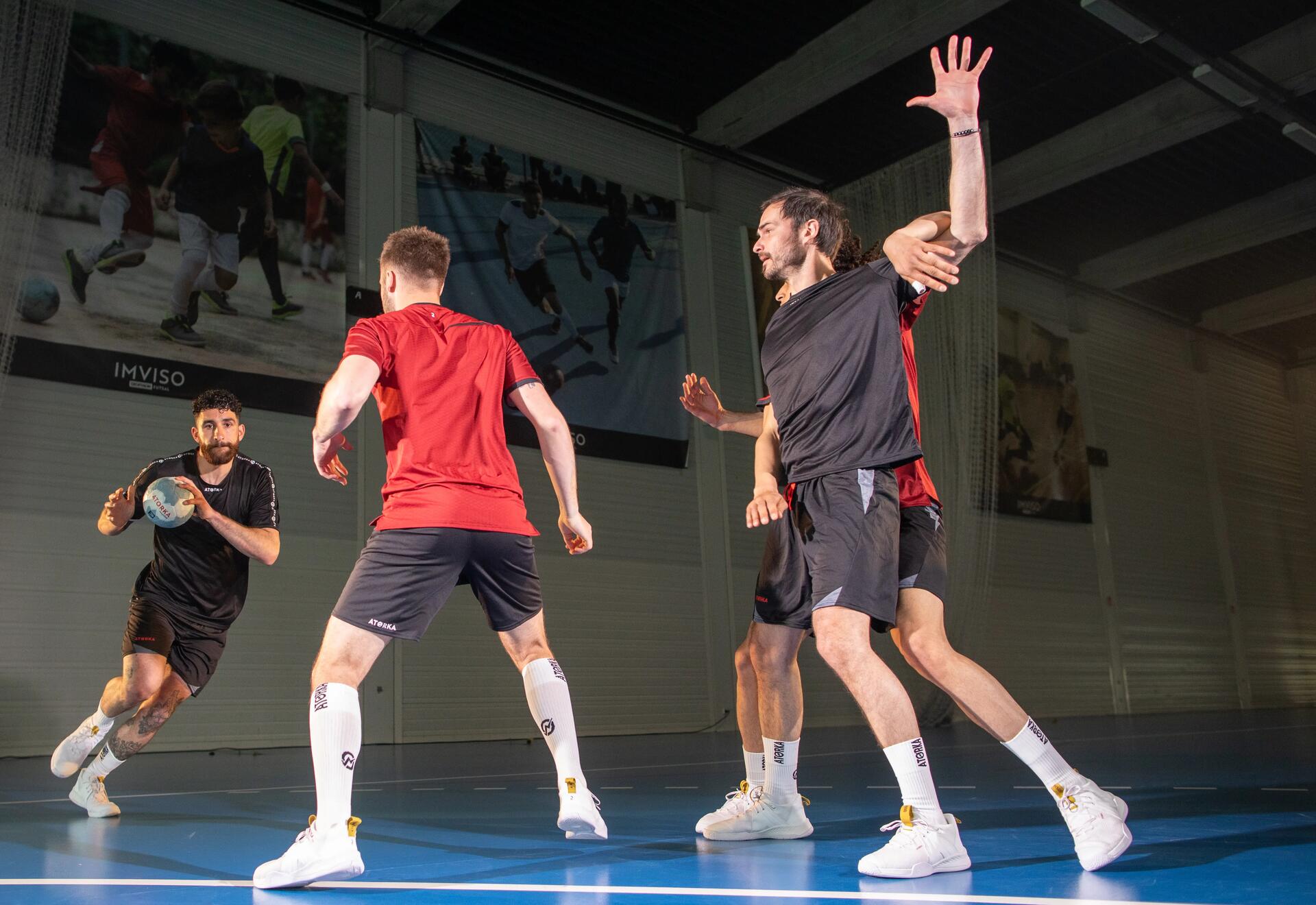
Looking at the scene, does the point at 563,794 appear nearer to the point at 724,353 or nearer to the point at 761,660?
the point at 761,660

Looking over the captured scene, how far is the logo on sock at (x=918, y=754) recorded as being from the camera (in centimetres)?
310

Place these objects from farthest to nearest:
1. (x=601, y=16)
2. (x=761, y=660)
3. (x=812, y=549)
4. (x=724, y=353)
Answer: (x=724, y=353) → (x=601, y=16) → (x=761, y=660) → (x=812, y=549)

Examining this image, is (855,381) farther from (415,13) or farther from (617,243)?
(617,243)

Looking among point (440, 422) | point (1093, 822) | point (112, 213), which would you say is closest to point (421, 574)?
point (440, 422)

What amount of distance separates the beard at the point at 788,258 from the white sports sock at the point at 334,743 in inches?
72.9

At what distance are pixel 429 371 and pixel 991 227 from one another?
12.9m

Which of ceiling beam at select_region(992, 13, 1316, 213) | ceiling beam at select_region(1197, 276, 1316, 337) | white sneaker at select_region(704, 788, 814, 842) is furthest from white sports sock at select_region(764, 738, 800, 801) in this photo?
ceiling beam at select_region(1197, 276, 1316, 337)

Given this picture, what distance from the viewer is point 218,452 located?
539 centimetres

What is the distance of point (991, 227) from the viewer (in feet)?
48.9

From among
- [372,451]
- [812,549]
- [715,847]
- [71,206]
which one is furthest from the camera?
[372,451]

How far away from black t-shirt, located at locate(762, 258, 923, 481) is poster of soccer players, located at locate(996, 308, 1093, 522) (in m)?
14.6

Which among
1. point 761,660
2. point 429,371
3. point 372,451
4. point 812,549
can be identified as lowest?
point 761,660

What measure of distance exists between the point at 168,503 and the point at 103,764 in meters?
1.14

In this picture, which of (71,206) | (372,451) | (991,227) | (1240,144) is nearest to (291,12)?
(71,206)
